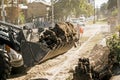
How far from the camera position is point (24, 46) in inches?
396

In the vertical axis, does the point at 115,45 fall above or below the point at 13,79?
above

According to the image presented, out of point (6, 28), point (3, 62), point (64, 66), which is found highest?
point (6, 28)

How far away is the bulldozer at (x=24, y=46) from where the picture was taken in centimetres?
948

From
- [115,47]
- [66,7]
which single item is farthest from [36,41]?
[66,7]

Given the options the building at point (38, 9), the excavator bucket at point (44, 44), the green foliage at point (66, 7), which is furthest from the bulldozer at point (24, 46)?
the building at point (38, 9)

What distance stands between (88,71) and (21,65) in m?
2.79

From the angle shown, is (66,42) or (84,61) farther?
(66,42)

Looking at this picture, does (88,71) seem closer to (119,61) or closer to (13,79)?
(119,61)

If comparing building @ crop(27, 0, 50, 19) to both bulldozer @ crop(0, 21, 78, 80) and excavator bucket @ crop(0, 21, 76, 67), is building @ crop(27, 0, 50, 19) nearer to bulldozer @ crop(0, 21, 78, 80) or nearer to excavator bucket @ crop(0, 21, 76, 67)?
excavator bucket @ crop(0, 21, 76, 67)

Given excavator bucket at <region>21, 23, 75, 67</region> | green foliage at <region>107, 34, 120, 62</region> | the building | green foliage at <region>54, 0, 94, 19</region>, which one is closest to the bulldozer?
excavator bucket at <region>21, 23, 75, 67</region>

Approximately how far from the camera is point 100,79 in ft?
28.4

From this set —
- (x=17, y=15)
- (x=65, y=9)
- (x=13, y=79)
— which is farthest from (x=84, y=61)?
(x=65, y=9)

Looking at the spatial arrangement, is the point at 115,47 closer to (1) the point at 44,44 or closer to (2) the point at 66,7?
(1) the point at 44,44

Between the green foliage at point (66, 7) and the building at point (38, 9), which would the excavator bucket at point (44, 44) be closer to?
the green foliage at point (66, 7)
